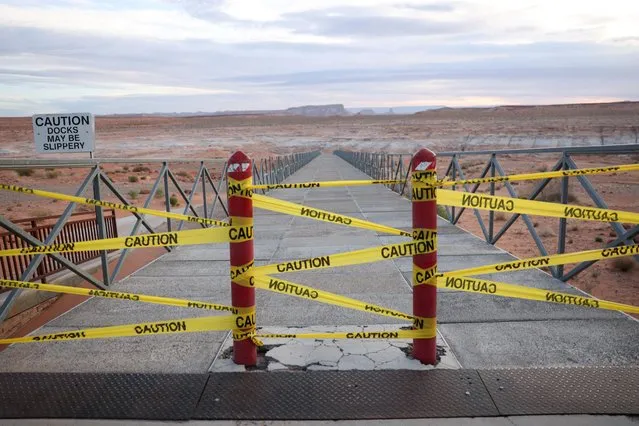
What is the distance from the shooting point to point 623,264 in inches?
344

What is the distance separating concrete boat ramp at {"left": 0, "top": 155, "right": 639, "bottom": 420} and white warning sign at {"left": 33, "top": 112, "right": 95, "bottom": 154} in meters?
2.16

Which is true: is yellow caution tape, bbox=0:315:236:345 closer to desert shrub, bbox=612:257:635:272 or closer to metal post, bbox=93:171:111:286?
metal post, bbox=93:171:111:286

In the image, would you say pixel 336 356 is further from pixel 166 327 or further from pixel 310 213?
pixel 166 327

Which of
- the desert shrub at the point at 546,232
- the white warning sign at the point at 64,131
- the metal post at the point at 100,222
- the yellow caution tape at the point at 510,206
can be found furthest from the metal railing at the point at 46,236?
the desert shrub at the point at 546,232

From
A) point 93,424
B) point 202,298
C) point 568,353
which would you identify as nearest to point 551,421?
point 568,353

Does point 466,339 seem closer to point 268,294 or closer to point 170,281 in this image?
point 268,294

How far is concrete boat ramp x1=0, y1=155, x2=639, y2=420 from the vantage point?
10.4ft

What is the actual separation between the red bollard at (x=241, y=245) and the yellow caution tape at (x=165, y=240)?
0.17ft

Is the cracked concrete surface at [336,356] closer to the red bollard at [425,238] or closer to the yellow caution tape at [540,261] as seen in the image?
the red bollard at [425,238]

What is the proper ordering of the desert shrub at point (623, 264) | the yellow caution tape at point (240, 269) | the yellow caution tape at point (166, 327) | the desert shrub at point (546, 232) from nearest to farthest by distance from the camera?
the yellow caution tape at point (240, 269), the yellow caution tape at point (166, 327), the desert shrub at point (623, 264), the desert shrub at point (546, 232)

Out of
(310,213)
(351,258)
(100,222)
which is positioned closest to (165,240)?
(310,213)

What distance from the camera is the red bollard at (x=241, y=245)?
343 centimetres

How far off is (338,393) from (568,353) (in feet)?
5.71

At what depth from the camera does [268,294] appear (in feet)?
18.0
